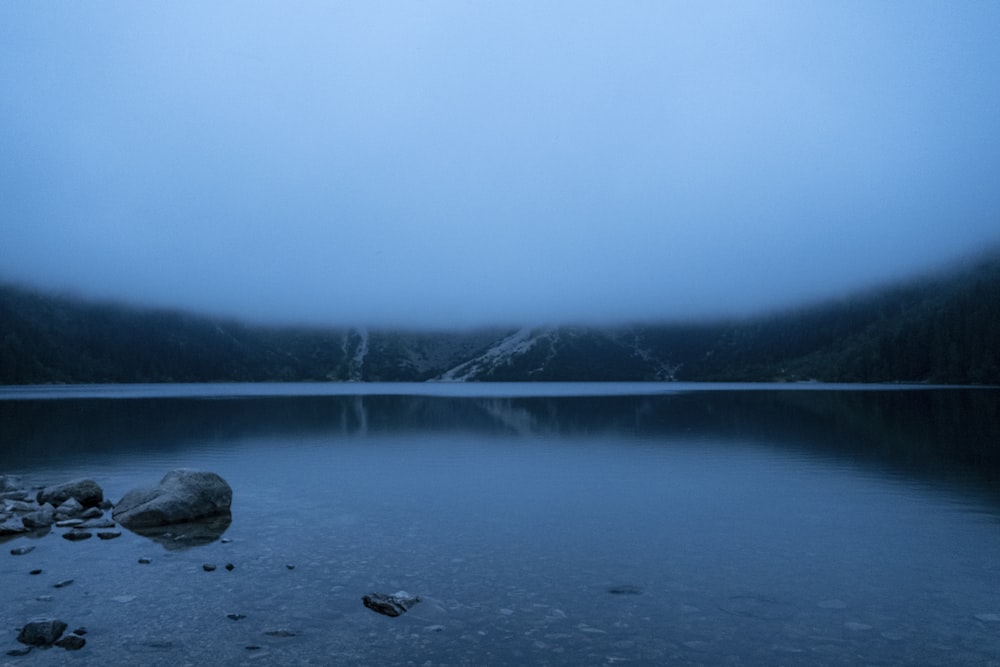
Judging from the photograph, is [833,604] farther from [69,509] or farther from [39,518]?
[69,509]

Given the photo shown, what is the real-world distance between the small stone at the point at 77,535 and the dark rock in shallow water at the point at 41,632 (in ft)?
41.3

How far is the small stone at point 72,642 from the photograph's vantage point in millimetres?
16719

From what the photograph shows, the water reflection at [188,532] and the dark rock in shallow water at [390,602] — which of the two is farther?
the water reflection at [188,532]

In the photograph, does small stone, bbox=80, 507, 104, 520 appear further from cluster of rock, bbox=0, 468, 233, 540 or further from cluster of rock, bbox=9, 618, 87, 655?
cluster of rock, bbox=9, 618, 87, 655

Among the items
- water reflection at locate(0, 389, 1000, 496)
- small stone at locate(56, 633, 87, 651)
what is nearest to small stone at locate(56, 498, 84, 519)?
small stone at locate(56, 633, 87, 651)

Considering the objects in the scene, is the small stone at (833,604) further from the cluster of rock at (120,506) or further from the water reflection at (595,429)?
the water reflection at (595,429)

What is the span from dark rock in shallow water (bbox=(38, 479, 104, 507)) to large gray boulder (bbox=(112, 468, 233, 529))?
343 cm

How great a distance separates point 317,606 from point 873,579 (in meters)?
18.9

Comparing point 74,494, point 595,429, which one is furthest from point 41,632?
point 595,429

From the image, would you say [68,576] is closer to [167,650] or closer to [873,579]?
[167,650]

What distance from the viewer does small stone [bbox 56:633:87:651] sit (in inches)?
658

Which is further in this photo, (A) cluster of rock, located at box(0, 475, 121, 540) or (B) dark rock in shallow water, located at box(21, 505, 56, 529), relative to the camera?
(B) dark rock in shallow water, located at box(21, 505, 56, 529)

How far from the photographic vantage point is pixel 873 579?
2266 cm

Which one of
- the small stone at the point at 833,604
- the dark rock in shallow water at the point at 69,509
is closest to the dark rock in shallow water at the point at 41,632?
the dark rock in shallow water at the point at 69,509
